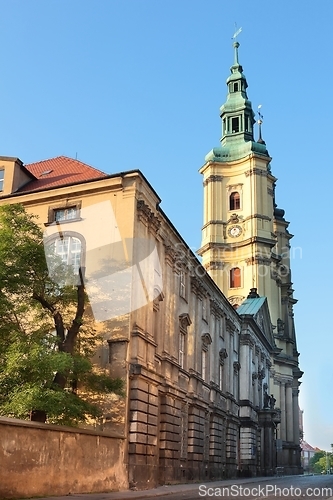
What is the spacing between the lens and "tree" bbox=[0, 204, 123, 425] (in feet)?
63.4

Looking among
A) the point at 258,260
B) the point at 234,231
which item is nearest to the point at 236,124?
the point at 234,231

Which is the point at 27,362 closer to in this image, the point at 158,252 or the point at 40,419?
the point at 40,419

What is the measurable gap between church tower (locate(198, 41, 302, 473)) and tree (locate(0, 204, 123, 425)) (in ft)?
149

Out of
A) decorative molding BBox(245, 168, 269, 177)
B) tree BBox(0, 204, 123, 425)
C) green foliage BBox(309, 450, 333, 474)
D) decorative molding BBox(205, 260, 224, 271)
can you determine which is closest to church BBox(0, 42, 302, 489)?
tree BBox(0, 204, 123, 425)

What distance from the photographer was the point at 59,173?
→ 100ft

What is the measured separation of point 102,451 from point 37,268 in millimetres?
6809

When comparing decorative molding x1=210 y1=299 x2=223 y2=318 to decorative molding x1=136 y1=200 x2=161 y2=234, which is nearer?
decorative molding x1=136 y1=200 x2=161 y2=234

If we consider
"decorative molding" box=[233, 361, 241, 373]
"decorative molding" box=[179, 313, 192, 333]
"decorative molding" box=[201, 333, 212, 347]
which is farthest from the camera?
"decorative molding" box=[233, 361, 241, 373]

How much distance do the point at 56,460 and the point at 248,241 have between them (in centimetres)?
5259

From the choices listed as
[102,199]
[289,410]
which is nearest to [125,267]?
[102,199]

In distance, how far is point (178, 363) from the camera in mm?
30453

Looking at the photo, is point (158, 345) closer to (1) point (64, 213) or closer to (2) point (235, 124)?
(1) point (64, 213)

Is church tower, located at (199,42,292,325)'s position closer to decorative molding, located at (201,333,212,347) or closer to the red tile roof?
decorative molding, located at (201,333,212,347)

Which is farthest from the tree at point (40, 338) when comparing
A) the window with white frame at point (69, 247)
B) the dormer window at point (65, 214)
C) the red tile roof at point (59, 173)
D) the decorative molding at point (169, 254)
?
the decorative molding at point (169, 254)
